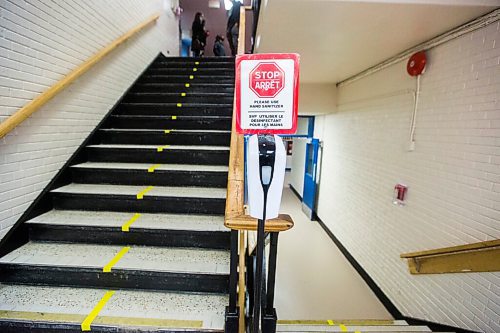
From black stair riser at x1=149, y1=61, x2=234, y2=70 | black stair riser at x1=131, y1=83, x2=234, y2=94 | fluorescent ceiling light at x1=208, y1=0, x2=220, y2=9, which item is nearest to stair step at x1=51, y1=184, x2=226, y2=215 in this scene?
black stair riser at x1=131, y1=83, x2=234, y2=94

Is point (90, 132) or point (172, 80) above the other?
point (172, 80)

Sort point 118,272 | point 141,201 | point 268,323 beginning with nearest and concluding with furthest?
point 268,323 < point 118,272 < point 141,201

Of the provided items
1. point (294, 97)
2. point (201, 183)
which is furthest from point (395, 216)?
point (294, 97)

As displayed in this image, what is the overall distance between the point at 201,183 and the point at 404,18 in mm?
2200

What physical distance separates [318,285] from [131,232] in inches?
107

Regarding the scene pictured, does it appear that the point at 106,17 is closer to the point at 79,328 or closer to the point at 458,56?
the point at 79,328

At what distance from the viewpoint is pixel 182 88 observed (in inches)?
152

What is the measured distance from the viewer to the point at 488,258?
4.68 feet

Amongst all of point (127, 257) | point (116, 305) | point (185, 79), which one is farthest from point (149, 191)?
point (185, 79)

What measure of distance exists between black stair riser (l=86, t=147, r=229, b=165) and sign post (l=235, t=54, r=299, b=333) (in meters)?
1.87

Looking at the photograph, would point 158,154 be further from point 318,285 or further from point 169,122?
point 318,285

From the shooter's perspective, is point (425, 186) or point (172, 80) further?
point (172, 80)

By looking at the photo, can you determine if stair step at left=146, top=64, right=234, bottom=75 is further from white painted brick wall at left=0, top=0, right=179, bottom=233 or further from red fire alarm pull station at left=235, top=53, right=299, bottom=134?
red fire alarm pull station at left=235, top=53, right=299, bottom=134

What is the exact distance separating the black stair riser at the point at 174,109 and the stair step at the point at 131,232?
1.67 m
